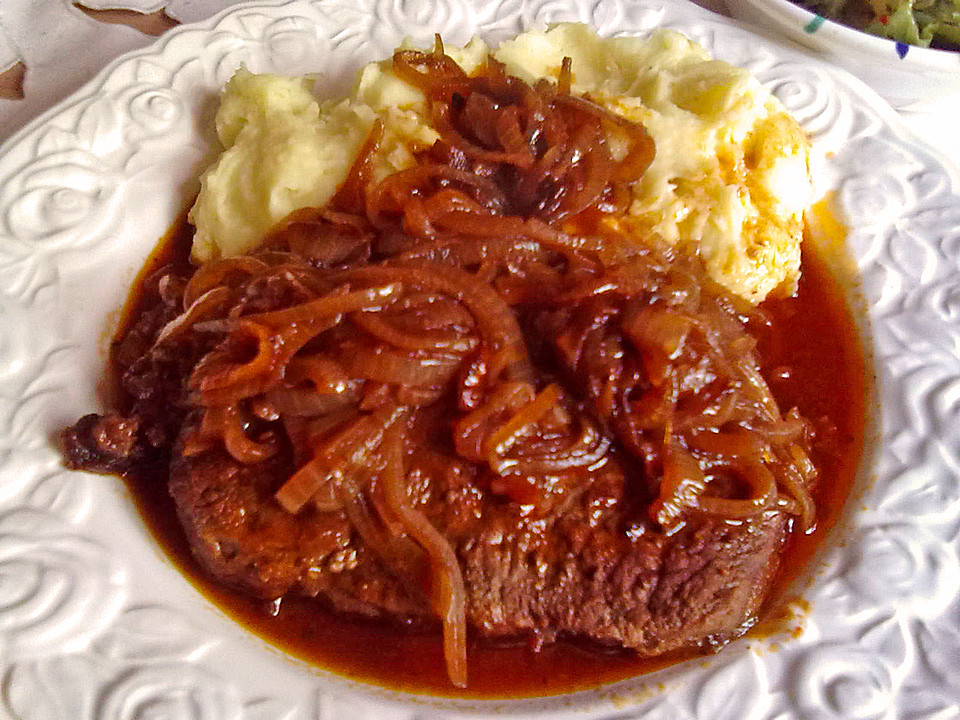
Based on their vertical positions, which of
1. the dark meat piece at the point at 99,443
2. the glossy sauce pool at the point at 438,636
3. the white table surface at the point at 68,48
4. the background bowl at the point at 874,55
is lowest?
the glossy sauce pool at the point at 438,636

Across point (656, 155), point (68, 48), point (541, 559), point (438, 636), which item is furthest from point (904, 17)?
point (68, 48)

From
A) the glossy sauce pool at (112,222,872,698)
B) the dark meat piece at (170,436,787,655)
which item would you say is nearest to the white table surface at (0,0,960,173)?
the glossy sauce pool at (112,222,872,698)

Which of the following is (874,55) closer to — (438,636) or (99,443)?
(438,636)

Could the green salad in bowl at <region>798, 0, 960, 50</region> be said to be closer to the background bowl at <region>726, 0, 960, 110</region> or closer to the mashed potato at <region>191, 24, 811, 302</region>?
the background bowl at <region>726, 0, 960, 110</region>

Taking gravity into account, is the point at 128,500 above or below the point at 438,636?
above

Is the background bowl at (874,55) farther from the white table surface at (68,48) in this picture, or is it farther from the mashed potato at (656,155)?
the mashed potato at (656,155)

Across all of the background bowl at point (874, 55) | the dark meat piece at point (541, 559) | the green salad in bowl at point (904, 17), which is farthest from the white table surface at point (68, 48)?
the dark meat piece at point (541, 559)
